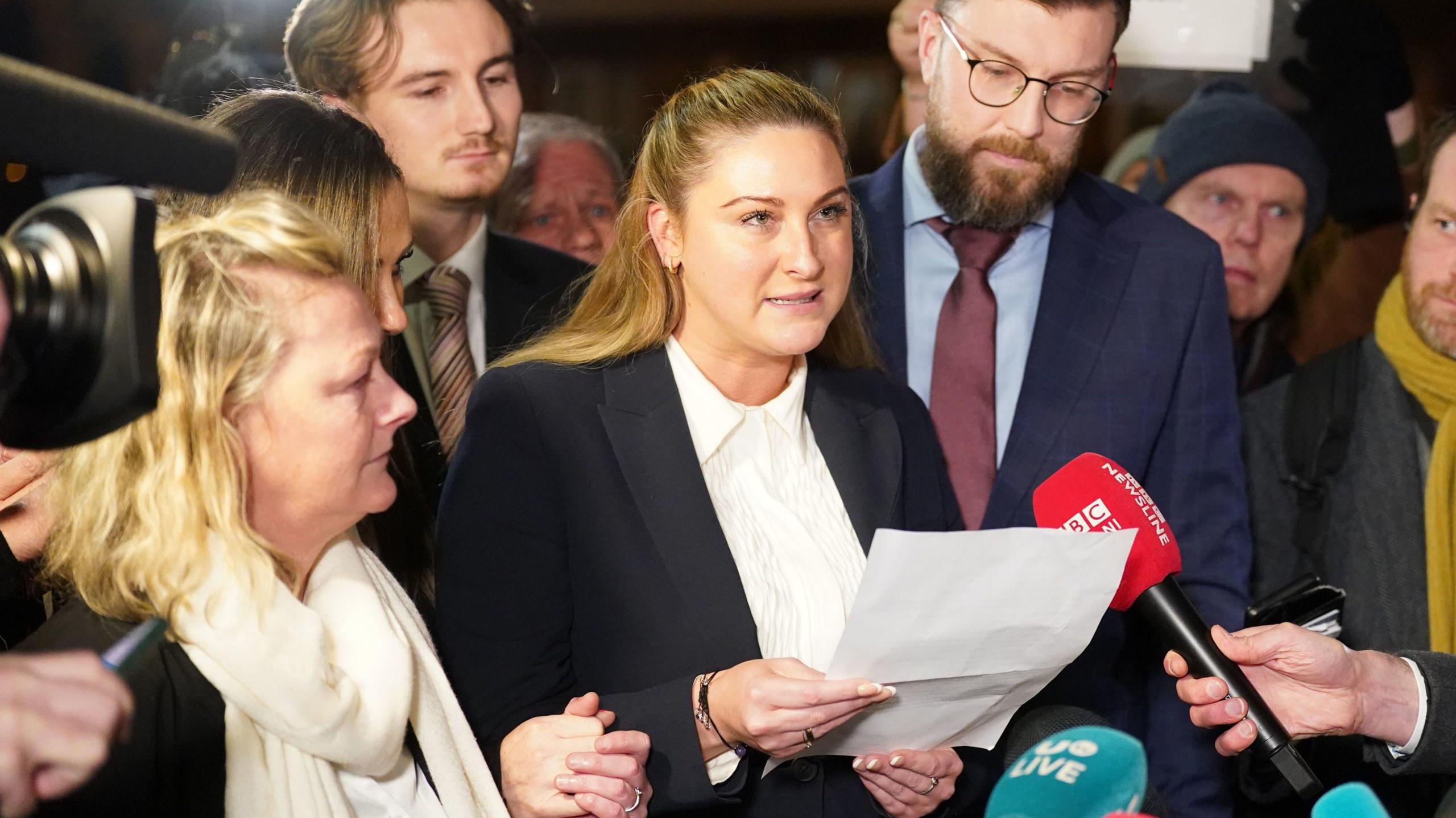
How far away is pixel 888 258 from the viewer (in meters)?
2.56

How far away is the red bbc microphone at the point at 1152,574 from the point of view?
1.59 m

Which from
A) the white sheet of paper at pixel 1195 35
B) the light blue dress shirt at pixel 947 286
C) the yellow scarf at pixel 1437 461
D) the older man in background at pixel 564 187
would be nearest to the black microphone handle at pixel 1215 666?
the light blue dress shirt at pixel 947 286

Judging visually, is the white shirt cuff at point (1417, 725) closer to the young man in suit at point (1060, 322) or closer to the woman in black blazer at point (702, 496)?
the young man in suit at point (1060, 322)

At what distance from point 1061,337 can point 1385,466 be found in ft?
2.91

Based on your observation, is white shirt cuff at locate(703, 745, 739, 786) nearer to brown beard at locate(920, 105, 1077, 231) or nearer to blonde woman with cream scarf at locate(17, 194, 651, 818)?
blonde woman with cream scarf at locate(17, 194, 651, 818)

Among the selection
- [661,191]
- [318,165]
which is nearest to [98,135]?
[318,165]

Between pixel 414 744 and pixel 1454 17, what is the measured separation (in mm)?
3228

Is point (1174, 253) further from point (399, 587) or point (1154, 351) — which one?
point (399, 587)

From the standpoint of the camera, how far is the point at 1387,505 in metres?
2.75

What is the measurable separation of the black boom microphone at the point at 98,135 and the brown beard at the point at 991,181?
170 cm

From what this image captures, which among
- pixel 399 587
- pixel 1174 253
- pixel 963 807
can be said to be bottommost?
pixel 963 807

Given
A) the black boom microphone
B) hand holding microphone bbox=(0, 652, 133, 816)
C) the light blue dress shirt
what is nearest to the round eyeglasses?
the light blue dress shirt

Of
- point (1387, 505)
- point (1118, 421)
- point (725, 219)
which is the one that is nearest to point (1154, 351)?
point (1118, 421)

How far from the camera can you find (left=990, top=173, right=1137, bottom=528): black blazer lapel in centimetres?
238
